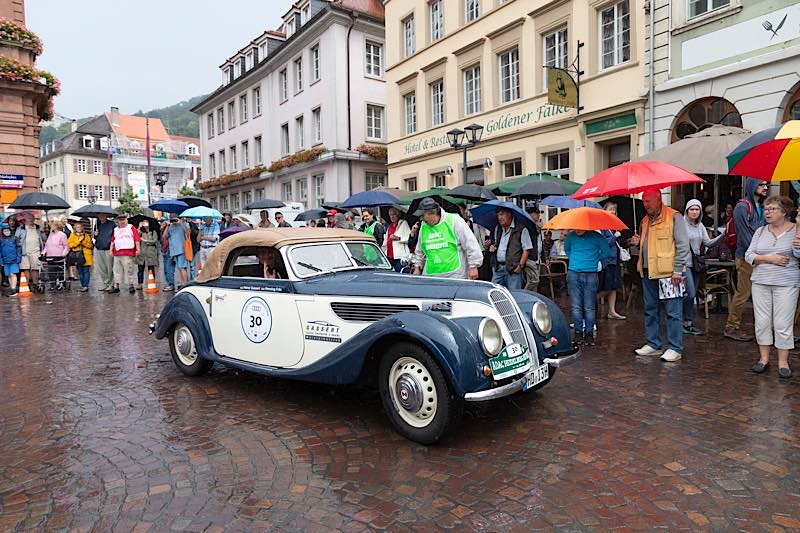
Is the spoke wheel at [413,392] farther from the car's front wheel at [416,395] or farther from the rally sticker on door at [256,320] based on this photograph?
the rally sticker on door at [256,320]

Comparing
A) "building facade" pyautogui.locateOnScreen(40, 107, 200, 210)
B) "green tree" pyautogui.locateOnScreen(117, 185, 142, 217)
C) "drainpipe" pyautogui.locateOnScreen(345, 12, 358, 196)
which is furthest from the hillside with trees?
"drainpipe" pyautogui.locateOnScreen(345, 12, 358, 196)

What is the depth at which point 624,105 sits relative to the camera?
1429 centimetres

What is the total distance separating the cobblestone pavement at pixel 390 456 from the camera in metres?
3.09

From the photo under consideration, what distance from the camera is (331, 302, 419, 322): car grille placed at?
4340 mm

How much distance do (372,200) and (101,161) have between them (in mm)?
73786

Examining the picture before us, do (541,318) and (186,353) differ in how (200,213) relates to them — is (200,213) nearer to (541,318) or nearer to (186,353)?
(186,353)

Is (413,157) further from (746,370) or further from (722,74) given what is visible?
(746,370)

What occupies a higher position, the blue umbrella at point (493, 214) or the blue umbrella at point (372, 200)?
the blue umbrella at point (372, 200)

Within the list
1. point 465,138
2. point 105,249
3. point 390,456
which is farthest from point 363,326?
point 465,138

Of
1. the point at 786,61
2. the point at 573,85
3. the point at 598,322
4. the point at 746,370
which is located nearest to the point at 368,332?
→ the point at 746,370

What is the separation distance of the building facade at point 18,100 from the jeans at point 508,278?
20.0 m

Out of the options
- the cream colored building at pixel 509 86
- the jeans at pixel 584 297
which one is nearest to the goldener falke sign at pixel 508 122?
the cream colored building at pixel 509 86

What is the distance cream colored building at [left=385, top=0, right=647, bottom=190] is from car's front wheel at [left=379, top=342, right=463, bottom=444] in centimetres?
1220

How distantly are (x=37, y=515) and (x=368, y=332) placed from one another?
2289 mm
